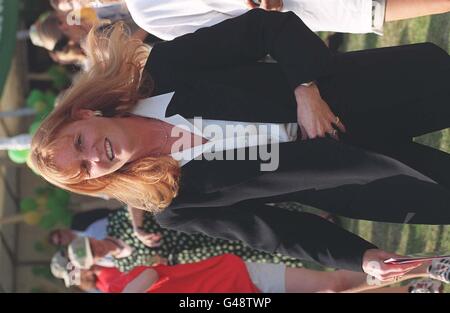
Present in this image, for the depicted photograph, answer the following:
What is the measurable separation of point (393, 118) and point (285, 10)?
656mm

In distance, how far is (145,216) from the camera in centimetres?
440

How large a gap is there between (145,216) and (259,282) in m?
0.78

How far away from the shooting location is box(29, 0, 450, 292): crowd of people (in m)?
2.33

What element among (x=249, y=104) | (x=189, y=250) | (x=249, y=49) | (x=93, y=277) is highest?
(x=249, y=49)

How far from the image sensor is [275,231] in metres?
2.66

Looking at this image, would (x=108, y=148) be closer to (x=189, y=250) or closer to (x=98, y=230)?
(x=189, y=250)

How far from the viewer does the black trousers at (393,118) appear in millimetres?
2500

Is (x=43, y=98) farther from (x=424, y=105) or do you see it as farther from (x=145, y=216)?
(x=424, y=105)

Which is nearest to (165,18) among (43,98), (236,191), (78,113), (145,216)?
(78,113)

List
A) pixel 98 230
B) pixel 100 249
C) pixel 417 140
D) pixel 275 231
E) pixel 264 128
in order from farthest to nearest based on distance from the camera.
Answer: pixel 98 230 < pixel 100 249 < pixel 417 140 < pixel 275 231 < pixel 264 128

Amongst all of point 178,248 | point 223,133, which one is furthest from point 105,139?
point 178,248

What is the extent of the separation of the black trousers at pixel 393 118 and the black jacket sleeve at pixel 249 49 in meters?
0.14

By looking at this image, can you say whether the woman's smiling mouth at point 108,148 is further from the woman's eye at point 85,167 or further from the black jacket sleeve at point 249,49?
the black jacket sleeve at point 249,49
